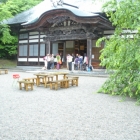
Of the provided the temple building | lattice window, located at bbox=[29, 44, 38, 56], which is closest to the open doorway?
the temple building

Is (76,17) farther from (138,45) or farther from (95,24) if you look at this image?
(138,45)

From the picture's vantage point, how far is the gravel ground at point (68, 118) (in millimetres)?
3895

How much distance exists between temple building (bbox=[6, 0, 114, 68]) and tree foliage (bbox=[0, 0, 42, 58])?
0.84m

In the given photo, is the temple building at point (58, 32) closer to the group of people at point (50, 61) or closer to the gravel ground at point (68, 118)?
the group of people at point (50, 61)

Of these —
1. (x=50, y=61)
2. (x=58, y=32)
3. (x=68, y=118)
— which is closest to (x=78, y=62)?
(x=50, y=61)

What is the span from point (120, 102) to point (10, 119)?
353 cm

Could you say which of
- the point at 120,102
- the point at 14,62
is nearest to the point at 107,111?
the point at 120,102

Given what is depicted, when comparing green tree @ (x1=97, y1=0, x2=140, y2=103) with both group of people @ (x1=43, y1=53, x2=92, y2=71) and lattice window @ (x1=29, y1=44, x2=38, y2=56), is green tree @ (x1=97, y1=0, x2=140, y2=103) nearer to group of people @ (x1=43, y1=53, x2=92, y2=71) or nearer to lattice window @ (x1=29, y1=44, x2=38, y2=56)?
group of people @ (x1=43, y1=53, x2=92, y2=71)

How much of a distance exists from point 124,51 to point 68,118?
3.43 meters

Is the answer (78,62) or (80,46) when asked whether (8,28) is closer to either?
(80,46)

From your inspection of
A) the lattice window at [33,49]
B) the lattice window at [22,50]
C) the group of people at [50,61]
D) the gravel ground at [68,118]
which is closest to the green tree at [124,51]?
the gravel ground at [68,118]

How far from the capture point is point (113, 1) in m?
7.57

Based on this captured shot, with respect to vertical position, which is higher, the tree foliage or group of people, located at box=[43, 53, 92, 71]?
the tree foliage

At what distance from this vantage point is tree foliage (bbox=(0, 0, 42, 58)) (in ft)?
68.4
